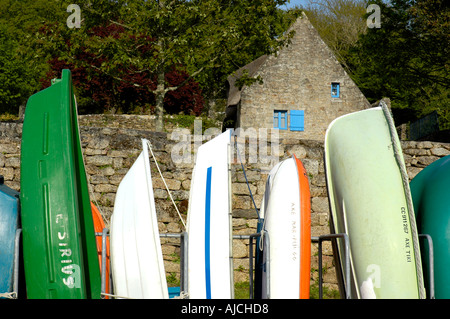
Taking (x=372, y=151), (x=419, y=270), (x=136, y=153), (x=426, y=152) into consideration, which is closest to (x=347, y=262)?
(x=419, y=270)

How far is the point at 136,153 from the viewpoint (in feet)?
25.0

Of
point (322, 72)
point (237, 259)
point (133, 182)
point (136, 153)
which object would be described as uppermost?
point (322, 72)

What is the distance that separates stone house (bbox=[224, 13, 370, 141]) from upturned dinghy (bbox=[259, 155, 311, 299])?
618 inches

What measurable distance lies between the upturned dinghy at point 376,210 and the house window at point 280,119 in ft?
52.9

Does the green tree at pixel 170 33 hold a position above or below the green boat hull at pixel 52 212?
above

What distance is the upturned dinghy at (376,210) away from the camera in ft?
9.64

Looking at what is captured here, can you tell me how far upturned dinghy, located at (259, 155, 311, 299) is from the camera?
10.6 ft

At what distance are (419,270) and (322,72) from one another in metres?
17.4

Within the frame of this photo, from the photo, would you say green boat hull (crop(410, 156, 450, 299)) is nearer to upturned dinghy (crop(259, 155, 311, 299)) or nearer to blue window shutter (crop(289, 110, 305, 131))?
upturned dinghy (crop(259, 155, 311, 299))

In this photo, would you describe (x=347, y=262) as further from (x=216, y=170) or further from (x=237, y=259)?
(x=237, y=259)

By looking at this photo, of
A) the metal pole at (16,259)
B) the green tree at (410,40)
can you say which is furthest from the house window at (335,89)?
the metal pole at (16,259)

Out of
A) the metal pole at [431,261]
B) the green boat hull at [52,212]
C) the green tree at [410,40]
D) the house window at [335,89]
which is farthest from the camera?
the house window at [335,89]

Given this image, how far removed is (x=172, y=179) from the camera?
292 inches

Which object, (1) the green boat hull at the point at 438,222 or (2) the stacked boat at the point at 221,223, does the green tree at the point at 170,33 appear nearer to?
(2) the stacked boat at the point at 221,223
